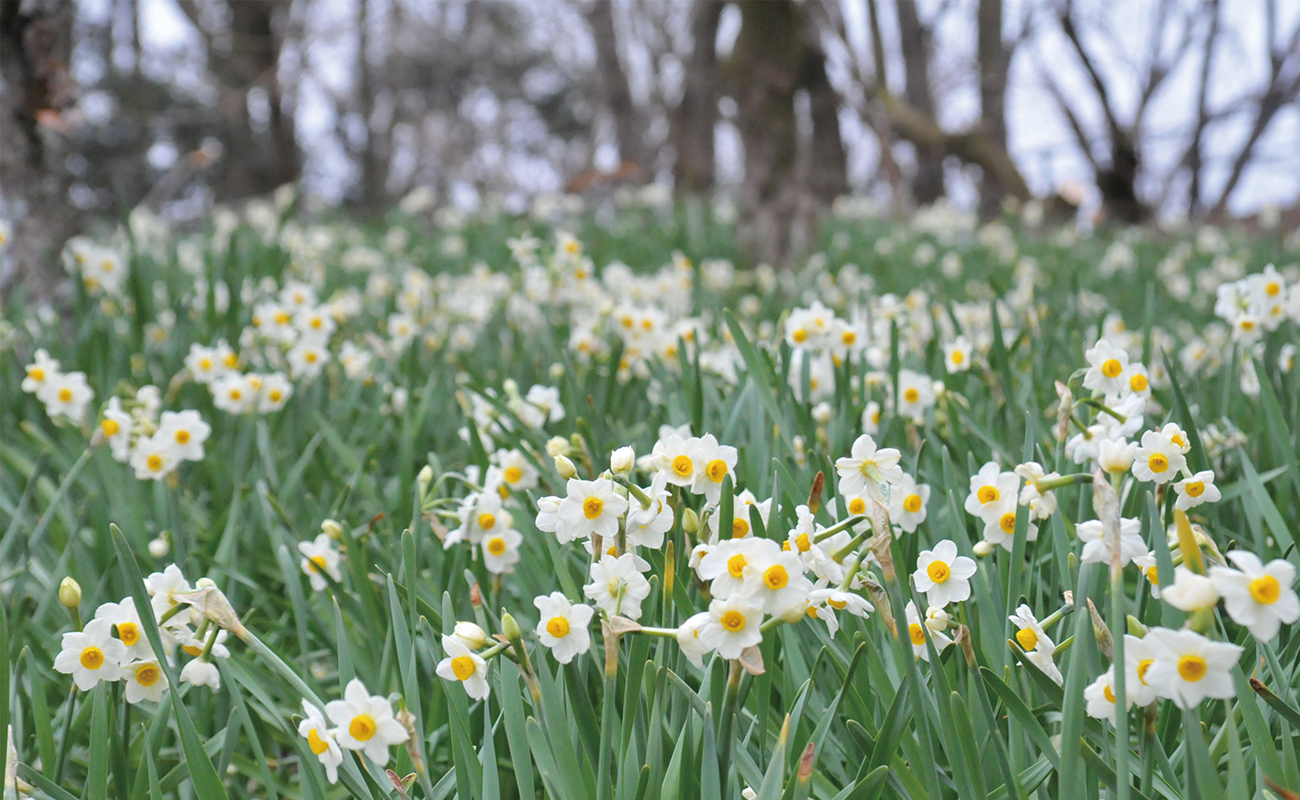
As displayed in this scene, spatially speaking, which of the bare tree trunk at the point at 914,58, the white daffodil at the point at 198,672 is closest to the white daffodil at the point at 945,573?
the white daffodil at the point at 198,672

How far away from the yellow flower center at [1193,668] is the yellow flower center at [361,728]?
2.11 ft

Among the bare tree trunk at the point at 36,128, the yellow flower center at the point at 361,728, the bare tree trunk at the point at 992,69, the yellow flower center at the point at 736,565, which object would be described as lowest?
the yellow flower center at the point at 361,728

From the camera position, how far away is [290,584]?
132 centimetres

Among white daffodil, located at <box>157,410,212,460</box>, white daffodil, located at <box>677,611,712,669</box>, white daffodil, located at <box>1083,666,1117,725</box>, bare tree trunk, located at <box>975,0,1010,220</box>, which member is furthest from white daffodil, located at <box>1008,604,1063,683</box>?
bare tree trunk, located at <box>975,0,1010,220</box>

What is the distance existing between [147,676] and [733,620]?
0.65m

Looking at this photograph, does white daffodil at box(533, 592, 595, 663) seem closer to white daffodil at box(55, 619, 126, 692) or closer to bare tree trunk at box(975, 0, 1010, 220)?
white daffodil at box(55, 619, 126, 692)

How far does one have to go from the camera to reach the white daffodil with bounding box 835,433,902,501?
39.0 inches

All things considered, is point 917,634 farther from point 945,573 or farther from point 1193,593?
point 1193,593

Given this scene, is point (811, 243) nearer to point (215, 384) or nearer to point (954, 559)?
point (215, 384)

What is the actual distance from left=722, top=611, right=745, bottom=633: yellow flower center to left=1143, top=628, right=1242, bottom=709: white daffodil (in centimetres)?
30

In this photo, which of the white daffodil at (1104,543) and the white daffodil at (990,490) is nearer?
the white daffodil at (1104,543)

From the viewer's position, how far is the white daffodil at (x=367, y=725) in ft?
2.66

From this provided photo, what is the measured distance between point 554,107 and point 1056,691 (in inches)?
763

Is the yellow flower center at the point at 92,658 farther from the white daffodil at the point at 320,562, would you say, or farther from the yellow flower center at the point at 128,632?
the white daffodil at the point at 320,562
